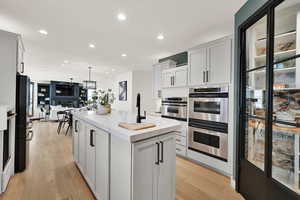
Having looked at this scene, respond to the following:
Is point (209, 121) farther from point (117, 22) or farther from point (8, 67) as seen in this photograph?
point (8, 67)

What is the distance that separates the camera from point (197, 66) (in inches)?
123

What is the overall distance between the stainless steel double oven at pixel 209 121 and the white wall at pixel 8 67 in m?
3.35

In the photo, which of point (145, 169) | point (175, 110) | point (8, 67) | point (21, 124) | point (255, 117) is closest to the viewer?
point (145, 169)

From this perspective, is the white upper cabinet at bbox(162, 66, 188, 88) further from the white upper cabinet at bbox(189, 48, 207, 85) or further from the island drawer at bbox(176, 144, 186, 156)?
the island drawer at bbox(176, 144, 186, 156)

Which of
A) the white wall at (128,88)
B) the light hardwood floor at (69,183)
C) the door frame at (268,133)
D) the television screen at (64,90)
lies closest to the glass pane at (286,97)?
the door frame at (268,133)

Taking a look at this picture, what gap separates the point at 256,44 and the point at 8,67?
3.92 metres

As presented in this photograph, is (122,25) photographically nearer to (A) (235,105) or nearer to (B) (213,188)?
(A) (235,105)

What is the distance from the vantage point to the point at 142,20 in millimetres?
2510

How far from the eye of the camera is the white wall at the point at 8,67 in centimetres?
246

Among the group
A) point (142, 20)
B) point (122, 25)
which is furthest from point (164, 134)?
point (122, 25)

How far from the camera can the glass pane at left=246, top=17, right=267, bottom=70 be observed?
6.18 feet

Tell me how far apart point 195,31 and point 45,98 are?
999 cm

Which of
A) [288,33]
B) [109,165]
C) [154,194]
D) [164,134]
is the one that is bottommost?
[154,194]

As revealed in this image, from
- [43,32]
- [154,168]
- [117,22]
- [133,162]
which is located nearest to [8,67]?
[43,32]
